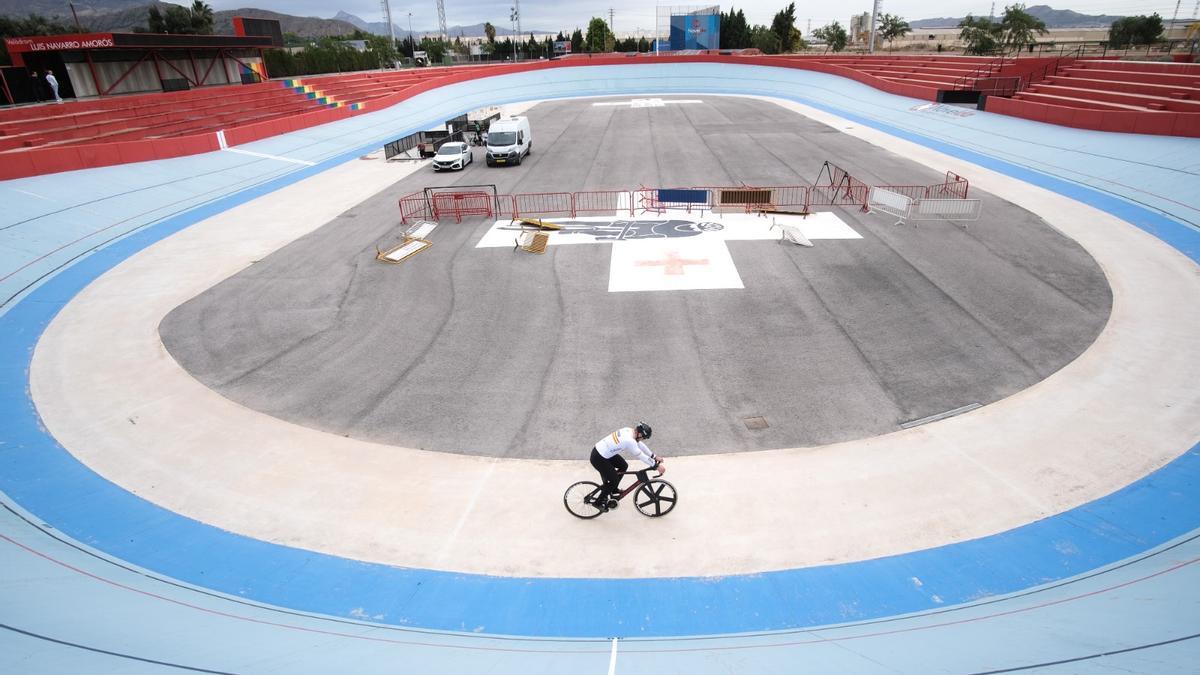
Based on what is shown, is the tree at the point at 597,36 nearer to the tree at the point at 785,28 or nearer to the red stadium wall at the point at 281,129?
the tree at the point at 785,28

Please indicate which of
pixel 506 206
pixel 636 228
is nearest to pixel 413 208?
pixel 506 206

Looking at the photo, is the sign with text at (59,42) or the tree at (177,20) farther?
the tree at (177,20)

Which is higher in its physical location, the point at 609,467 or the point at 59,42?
the point at 59,42

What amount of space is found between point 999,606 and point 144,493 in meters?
12.5

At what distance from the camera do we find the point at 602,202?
82.3ft

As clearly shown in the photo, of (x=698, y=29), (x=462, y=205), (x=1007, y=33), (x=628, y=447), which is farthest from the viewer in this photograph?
(x=698, y=29)

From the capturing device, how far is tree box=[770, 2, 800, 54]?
103 metres

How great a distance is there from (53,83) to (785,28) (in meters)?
105

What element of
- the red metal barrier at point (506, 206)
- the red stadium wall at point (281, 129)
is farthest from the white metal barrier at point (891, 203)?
the red metal barrier at point (506, 206)

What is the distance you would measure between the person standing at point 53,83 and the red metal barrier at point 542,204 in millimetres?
29982

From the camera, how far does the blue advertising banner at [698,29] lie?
88500 millimetres

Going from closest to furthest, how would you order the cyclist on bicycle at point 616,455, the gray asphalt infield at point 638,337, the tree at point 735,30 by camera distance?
the cyclist on bicycle at point 616,455, the gray asphalt infield at point 638,337, the tree at point 735,30

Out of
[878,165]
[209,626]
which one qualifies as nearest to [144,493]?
[209,626]

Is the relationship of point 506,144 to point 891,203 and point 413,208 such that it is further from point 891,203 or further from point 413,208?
point 891,203
